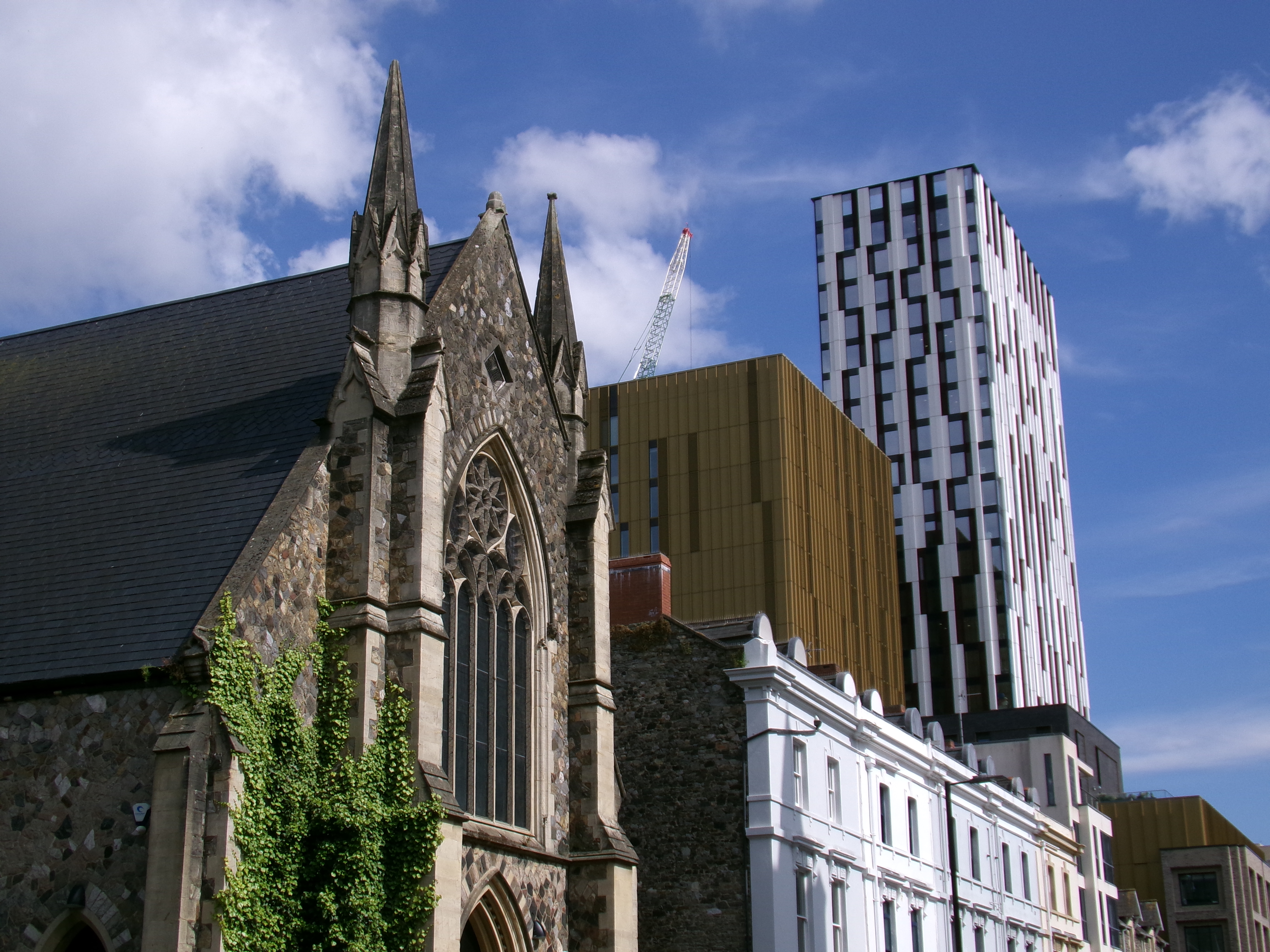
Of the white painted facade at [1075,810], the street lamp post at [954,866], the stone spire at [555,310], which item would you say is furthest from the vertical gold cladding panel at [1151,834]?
the stone spire at [555,310]

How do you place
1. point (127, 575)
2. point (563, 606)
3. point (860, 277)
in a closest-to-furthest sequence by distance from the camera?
point (127, 575)
point (563, 606)
point (860, 277)

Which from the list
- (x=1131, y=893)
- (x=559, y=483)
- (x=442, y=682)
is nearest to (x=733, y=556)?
(x=1131, y=893)

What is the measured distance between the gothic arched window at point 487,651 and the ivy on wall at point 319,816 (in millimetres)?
1998

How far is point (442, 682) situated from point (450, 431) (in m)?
4.19

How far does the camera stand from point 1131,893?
7131cm

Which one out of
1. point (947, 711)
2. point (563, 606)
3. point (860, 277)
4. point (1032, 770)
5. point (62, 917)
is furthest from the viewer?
point (860, 277)

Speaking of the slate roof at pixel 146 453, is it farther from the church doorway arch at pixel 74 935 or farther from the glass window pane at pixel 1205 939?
the glass window pane at pixel 1205 939

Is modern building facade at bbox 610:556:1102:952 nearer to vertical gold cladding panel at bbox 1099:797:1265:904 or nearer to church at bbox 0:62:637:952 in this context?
church at bbox 0:62:637:952

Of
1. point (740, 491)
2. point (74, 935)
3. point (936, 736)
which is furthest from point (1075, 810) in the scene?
point (74, 935)

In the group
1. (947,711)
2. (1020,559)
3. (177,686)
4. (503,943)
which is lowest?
(503,943)

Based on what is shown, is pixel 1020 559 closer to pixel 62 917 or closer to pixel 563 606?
pixel 563 606

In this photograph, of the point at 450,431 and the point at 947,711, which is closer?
the point at 450,431

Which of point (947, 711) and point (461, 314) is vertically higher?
point (947, 711)

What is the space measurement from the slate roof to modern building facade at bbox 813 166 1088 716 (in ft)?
258
